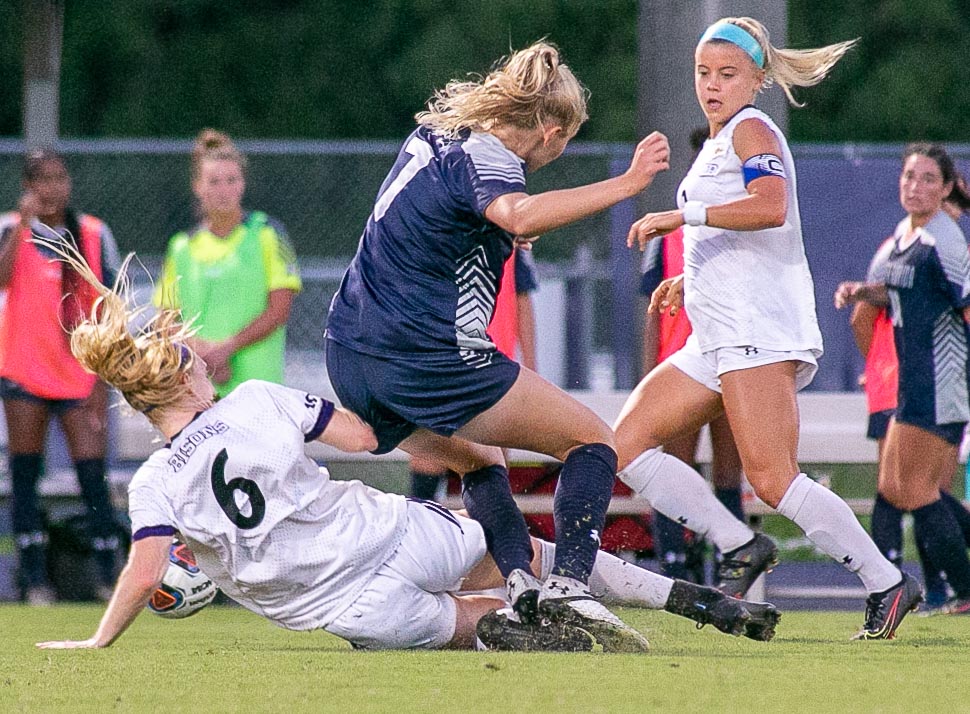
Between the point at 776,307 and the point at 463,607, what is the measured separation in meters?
1.37

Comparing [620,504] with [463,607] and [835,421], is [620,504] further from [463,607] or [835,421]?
[463,607]

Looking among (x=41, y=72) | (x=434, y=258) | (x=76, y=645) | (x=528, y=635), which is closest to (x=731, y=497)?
(x=528, y=635)

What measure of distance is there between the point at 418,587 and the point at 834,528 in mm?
1377

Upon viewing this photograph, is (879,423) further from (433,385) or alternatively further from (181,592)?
(181,592)

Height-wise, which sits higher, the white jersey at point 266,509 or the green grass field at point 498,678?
the white jersey at point 266,509

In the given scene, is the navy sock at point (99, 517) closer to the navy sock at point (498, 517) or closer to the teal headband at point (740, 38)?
the navy sock at point (498, 517)

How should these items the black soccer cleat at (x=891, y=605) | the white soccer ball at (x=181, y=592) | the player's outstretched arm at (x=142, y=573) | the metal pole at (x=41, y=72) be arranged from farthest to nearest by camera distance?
1. the metal pole at (x=41, y=72)
2. the black soccer cleat at (x=891, y=605)
3. the white soccer ball at (x=181, y=592)
4. the player's outstretched arm at (x=142, y=573)

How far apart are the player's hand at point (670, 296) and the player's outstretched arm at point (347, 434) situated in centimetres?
132

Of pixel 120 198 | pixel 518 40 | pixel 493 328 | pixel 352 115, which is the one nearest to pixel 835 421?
pixel 493 328

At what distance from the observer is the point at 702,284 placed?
6.11 m

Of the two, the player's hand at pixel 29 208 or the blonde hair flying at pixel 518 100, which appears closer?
the blonde hair flying at pixel 518 100

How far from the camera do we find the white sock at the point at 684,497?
6332 mm

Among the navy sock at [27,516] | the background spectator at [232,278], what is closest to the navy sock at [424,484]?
the background spectator at [232,278]

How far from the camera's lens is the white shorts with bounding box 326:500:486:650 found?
538cm
